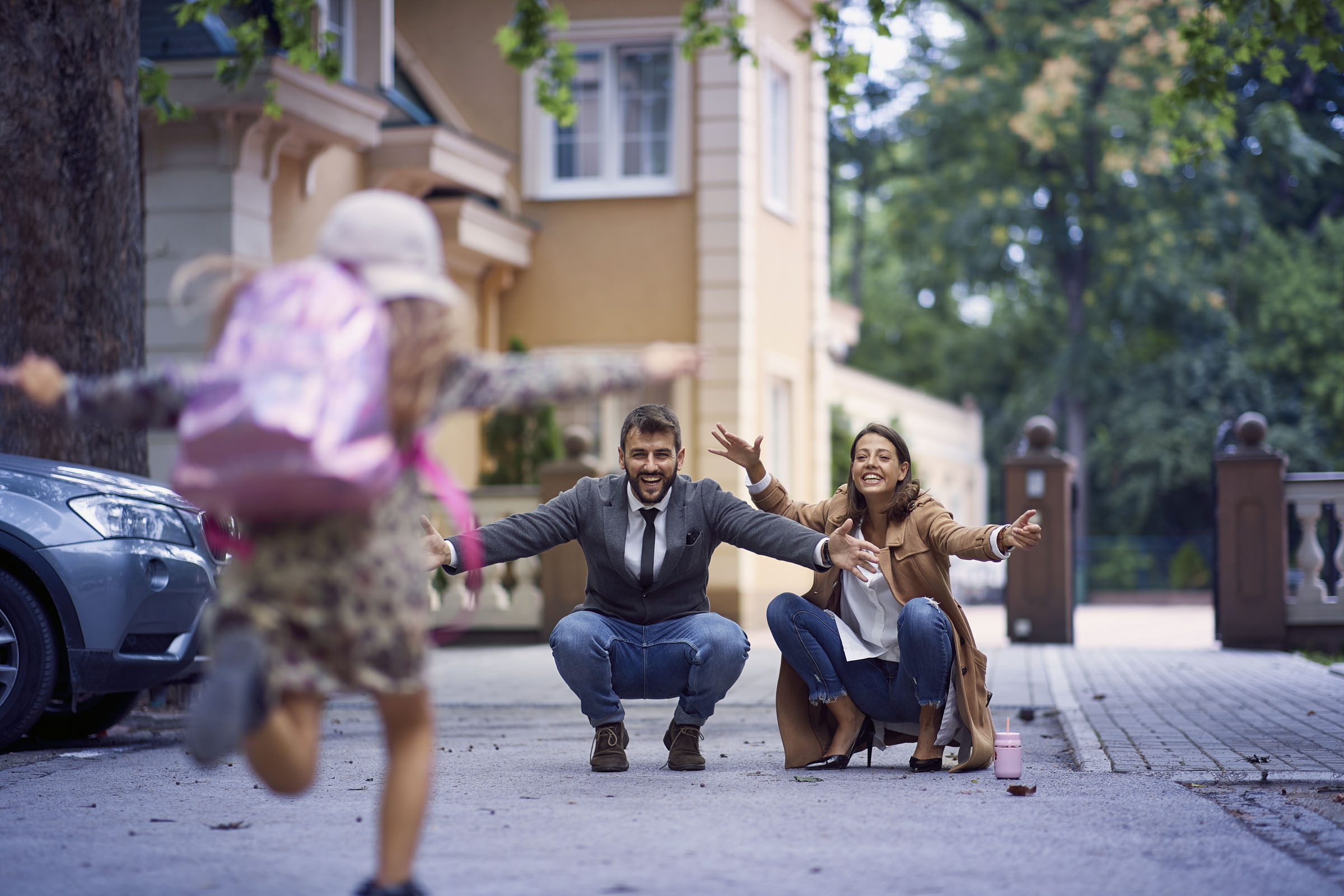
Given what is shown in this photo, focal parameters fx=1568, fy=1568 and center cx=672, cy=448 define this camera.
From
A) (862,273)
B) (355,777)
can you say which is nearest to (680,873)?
(355,777)

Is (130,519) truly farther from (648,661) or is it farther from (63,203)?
(648,661)

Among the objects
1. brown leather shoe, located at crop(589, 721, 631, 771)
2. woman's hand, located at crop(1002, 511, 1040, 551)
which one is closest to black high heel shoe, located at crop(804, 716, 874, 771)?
brown leather shoe, located at crop(589, 721, 631, 771)

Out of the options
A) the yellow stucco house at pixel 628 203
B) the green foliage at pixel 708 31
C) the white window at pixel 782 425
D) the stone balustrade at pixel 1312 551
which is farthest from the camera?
the white window at pixel 782 425

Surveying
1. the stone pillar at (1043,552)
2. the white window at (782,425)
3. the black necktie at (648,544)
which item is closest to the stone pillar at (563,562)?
the stone pillar at (1043,552)

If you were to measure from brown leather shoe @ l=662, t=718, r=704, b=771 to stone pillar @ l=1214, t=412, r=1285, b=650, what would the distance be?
8.33 meters

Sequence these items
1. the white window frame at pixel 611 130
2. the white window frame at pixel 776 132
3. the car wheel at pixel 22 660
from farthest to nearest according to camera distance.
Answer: the white window frame at pixel 776 132
the white window frame at pixel 611 130
the car wheel at pixel 22 660

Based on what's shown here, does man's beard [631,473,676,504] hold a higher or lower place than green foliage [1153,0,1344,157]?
lower

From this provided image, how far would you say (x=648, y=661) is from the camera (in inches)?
250

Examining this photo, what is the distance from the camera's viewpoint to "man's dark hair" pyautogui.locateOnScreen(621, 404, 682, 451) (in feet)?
20.4

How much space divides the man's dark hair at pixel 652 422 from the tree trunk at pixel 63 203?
3375 mm

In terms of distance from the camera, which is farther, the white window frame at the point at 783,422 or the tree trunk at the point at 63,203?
the white window frame at the point at 783,422

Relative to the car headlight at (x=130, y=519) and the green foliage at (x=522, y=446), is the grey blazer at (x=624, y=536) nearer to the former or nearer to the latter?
the car headlight at (x=130, y=519)

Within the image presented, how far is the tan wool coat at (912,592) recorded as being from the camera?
20.3 feet

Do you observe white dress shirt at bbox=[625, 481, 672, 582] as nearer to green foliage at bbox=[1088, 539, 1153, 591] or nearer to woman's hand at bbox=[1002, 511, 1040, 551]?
woman's hand at bbox=[1002, 511, 1040, 551]
